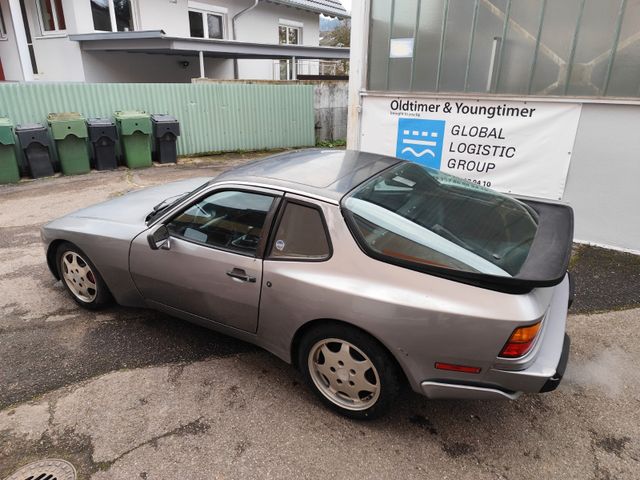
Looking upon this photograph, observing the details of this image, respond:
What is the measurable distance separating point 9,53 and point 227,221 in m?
15.2

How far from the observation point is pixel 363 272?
2.38 meters

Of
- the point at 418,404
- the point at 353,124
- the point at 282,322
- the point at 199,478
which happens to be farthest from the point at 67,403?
the point at 353,124

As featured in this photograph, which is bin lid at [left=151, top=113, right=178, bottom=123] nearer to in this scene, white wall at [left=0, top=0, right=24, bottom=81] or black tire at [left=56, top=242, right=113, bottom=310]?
black tire at [left=56, top=242, right=113, bottom=310]

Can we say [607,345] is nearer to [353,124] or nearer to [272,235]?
[272,235]

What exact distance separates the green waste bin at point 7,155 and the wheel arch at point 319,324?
7633mm

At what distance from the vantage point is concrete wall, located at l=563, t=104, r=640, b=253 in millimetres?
4801

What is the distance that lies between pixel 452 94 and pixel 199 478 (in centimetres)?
520

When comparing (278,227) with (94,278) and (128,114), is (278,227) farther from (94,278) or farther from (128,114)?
(128,114)

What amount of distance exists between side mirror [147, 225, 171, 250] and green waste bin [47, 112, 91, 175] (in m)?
6.71

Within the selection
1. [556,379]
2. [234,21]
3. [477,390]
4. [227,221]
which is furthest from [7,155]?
[234,21]

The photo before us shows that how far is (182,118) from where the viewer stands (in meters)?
10.3

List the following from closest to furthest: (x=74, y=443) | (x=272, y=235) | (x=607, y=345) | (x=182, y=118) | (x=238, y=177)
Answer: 1. (x=74, y=443)
2. (x=272, y=235)
3. (x=238, y=177)
4. (x=607, y=345)
5. (x=182, y=118)

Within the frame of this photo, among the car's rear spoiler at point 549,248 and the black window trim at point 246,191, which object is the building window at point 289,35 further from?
the car's rear spoiler at point 549,248

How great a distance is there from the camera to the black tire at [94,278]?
3596mm
